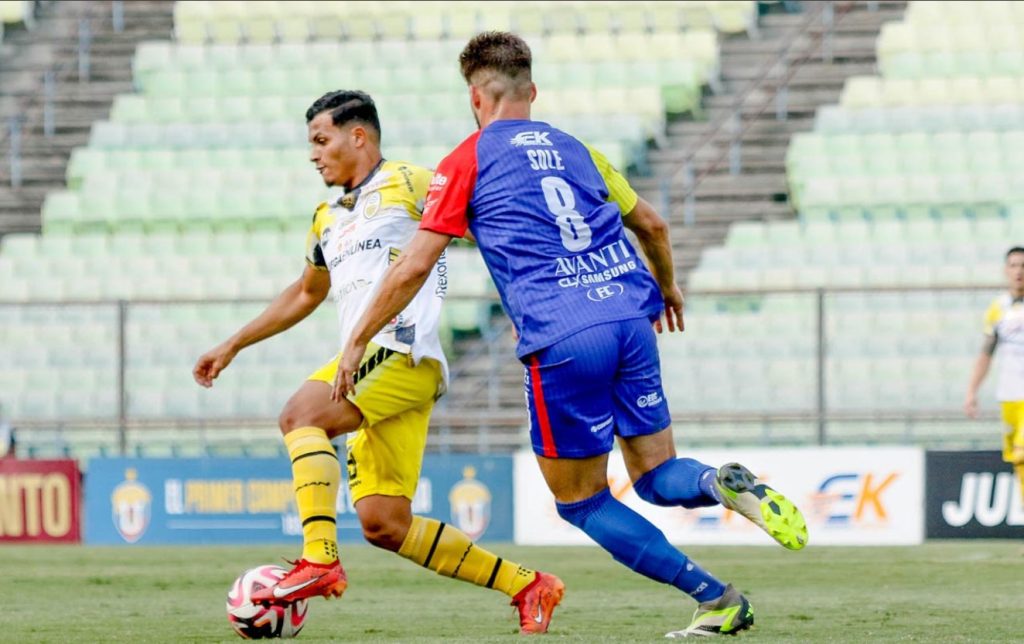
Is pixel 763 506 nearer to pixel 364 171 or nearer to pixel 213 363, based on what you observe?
pixel 364 171

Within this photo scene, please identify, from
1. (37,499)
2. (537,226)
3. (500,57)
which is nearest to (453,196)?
(537,226)

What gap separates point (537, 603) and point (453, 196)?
5.74ft

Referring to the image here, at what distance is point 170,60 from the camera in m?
23.8

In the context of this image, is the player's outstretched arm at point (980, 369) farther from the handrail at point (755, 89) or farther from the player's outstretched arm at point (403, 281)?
the player's outstretched arm at point (403, 281)

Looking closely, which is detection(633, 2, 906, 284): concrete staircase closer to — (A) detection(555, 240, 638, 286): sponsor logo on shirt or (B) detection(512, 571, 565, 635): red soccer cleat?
(B) detection(512, 571, 565, 635): red soccer cleat

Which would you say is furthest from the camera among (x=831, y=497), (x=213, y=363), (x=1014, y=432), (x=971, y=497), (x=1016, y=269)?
(x=831, y=497)

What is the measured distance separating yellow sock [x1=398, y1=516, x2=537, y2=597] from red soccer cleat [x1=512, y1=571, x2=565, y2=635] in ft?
0.14

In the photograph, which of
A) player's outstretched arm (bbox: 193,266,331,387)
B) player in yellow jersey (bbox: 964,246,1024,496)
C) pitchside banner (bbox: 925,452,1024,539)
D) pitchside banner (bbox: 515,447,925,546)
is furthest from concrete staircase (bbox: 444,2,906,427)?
player's outstretched arm (bbox: 193,266,331,387)

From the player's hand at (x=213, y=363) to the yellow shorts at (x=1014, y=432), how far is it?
779 centimetres

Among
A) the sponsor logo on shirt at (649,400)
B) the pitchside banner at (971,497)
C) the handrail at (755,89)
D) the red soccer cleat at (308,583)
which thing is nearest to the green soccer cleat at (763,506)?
the sponsor logo on shirt at (649,400)

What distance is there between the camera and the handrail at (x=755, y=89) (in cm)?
2045

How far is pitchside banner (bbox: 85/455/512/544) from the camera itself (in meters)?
15.4

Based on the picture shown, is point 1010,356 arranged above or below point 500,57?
below

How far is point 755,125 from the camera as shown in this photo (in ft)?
69.7
